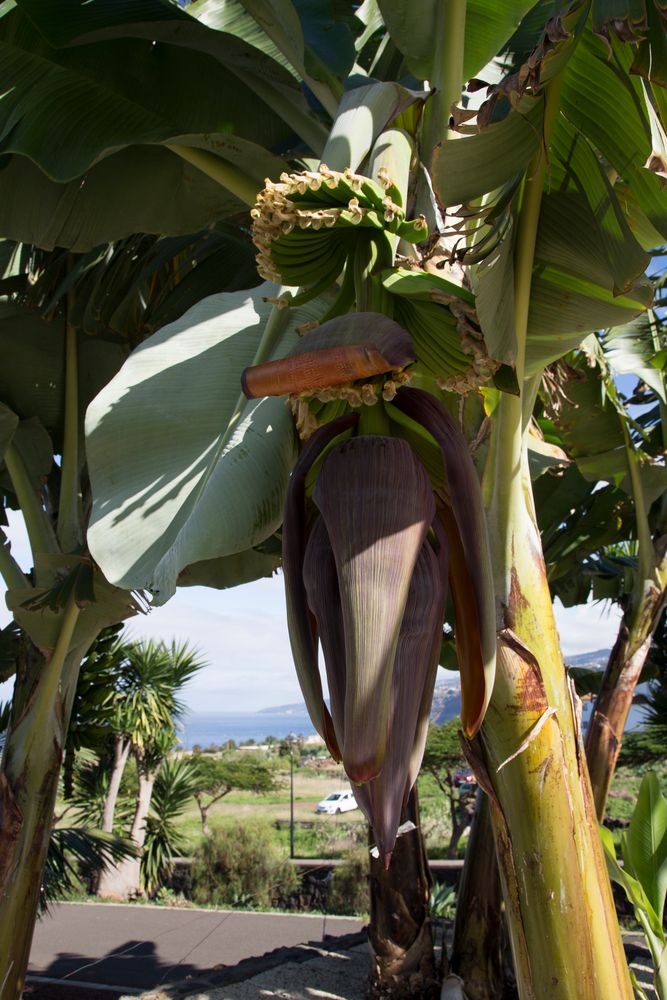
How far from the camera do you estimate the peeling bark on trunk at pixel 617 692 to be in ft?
11.7

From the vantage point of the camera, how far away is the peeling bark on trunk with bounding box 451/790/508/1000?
13.9ft

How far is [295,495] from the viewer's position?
2.95 feet

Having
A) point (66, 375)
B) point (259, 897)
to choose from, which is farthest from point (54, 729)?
point (259, 897)

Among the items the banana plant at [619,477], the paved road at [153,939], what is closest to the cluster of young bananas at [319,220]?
the banana plant at [619,477]

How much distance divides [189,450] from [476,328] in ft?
1.73

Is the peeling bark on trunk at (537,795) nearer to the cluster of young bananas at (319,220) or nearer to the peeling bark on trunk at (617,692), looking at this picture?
the cluster of young bananas at (319,220)

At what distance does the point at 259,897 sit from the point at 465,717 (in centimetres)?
1523

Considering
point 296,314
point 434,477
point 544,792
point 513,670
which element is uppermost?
point 296,314

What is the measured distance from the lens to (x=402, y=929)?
13.9 feet

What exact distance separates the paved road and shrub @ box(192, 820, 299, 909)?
1524mm

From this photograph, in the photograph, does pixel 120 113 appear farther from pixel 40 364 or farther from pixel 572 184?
pixel 572 184

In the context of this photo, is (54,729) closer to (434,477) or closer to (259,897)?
(434,477)

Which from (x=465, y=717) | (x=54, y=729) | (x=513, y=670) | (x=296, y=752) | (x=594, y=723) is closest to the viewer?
(x=465, y=717)

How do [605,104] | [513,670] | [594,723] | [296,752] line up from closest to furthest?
[605,104], [513,670], [594,723], [296,752]
